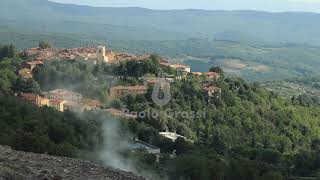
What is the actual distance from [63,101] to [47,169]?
23.7m

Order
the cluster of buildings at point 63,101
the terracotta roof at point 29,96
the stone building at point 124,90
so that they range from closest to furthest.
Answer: the terracotta roof at point 29,96
the cluster of buildings at point 63,101
the stone building at point 124,90

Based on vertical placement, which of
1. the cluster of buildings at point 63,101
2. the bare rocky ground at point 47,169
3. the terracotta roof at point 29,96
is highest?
the bare rocky ground at point 47,169

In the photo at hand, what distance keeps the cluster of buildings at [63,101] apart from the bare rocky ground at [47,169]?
19.4 m

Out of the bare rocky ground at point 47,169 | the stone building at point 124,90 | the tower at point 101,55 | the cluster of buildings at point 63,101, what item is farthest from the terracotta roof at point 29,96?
the bare rocky ground at point 47,169

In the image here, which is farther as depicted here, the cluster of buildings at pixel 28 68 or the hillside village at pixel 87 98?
the cluster of buildings at pixel 28 68

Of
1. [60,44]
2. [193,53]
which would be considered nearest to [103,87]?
[60,44]

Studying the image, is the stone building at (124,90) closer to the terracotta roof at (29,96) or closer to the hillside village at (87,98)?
the hillside village at (87,98)

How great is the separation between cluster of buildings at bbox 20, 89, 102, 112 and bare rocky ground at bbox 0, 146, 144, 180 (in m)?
19.4

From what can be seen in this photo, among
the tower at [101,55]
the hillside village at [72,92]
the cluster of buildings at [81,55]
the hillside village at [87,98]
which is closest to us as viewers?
the hillside village at [87,98]

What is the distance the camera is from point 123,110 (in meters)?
36.1

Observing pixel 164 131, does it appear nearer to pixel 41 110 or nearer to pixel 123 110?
pixel 123 110

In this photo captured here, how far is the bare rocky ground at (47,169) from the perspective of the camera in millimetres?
12289

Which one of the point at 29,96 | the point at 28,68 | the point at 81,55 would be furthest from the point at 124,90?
the point at 81,55

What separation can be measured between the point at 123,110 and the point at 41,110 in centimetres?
843
